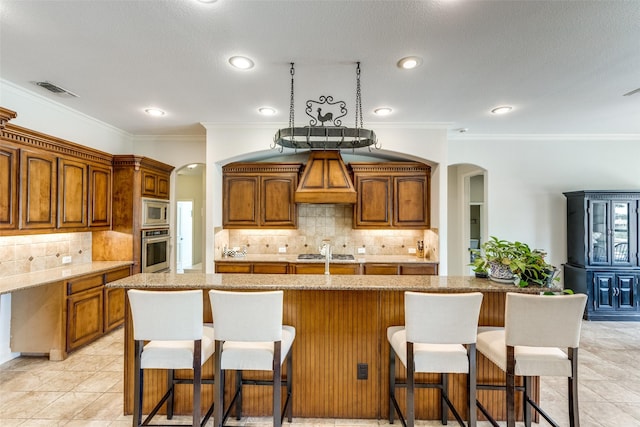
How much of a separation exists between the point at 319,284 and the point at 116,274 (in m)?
3.14

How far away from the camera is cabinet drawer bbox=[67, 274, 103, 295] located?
10.9 ft

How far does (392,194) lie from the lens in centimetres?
486

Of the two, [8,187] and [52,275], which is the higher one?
[8,187]

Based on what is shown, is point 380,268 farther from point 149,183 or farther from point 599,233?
point 149,183

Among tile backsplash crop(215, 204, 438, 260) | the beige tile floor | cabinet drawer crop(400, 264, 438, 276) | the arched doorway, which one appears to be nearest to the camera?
the beige tile floor

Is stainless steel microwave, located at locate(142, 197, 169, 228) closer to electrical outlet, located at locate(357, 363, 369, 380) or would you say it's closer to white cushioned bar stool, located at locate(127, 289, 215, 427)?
white cushioned bar stool, located at locate(127, 289, 215, 427)

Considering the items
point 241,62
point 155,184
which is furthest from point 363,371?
point 155,184

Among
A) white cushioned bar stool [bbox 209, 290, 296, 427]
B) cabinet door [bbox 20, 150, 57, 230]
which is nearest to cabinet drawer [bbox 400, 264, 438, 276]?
white cushioned bar stool [bbox 209, 290, 296, 427]

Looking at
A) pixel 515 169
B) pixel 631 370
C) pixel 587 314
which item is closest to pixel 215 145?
pixel 515 169

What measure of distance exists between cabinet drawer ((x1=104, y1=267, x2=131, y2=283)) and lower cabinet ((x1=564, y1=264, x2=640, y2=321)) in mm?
6524

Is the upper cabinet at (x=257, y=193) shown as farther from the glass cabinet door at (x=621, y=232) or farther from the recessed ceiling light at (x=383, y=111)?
the glass cabinet door at (x=621, y=232)

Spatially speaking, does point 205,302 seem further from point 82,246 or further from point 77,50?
point 82,246

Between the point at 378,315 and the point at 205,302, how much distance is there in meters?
1.36

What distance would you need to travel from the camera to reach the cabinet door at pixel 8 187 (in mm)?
2844
